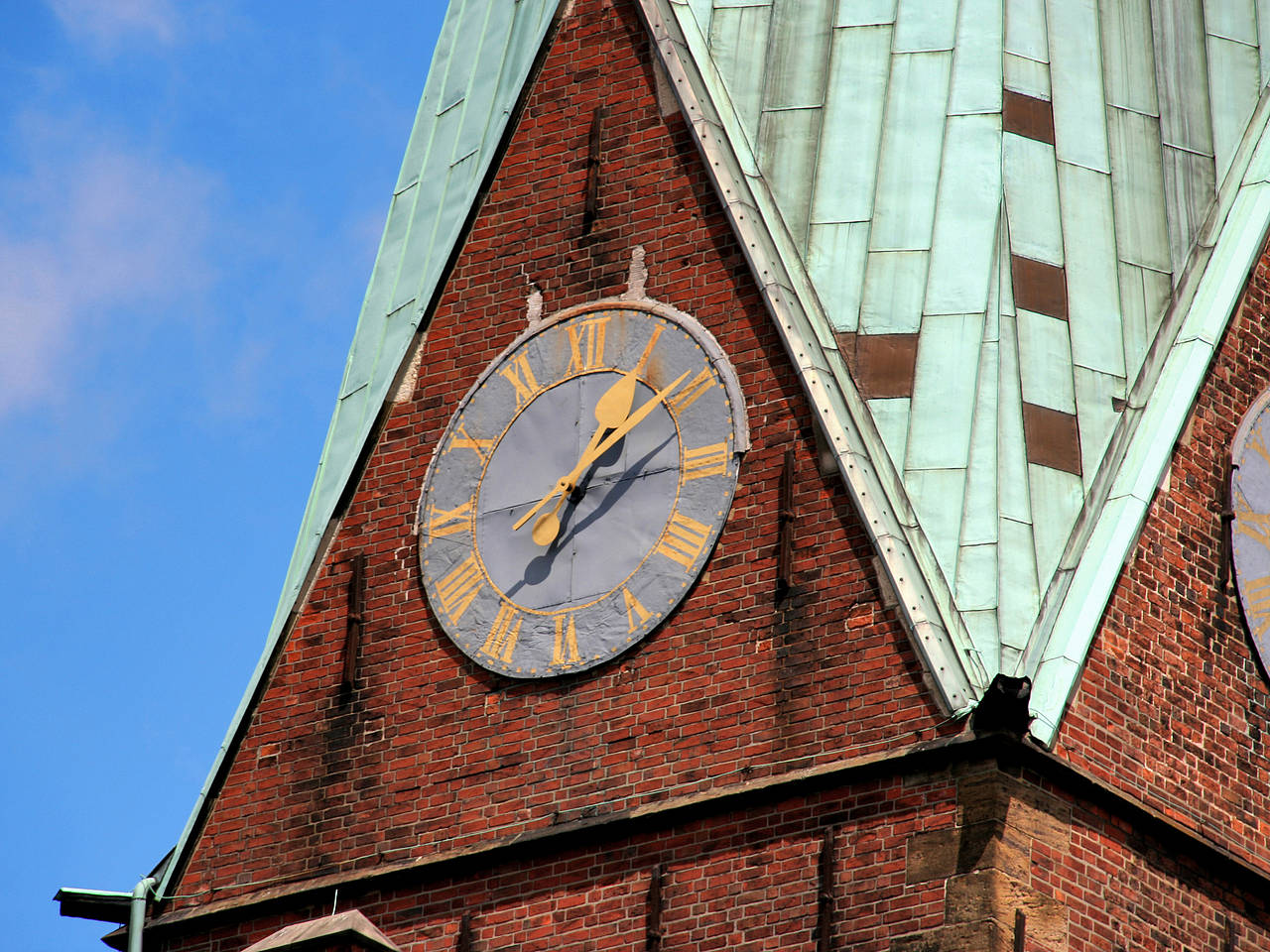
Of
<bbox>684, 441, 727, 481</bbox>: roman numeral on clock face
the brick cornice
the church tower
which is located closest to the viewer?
the brick cornice

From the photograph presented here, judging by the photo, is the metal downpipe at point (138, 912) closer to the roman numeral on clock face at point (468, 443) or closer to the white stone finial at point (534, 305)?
the roman numeral on clock face at point (468, 443)

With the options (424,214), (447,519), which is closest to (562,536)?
(447,519)

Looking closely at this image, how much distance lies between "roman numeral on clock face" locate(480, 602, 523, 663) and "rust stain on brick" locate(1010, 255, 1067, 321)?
3583 mm

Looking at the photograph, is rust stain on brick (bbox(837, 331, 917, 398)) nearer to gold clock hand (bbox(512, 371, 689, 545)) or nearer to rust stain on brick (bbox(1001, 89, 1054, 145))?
gold clock hand (bbox(512, 371, 689, 545))

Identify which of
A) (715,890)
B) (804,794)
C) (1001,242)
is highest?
(1001,242)

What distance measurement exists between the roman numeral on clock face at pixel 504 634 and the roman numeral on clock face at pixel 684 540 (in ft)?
3.26

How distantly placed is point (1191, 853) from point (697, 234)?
4.99 meters

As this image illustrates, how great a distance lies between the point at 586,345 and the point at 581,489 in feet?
3.37

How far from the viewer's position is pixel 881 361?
23672 millimetres

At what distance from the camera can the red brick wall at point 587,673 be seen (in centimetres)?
2261

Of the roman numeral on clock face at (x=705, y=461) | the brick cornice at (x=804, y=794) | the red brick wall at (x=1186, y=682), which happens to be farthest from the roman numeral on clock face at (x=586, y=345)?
the red brick wall at (x=1186, y=682)

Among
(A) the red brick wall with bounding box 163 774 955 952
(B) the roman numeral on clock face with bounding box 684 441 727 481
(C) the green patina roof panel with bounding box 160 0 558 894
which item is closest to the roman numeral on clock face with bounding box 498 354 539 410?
(C) the green patina roof panel with bounding box 160 0 558 894

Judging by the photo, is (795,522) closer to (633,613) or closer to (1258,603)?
(633,613)

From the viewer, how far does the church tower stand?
22.2 metres
